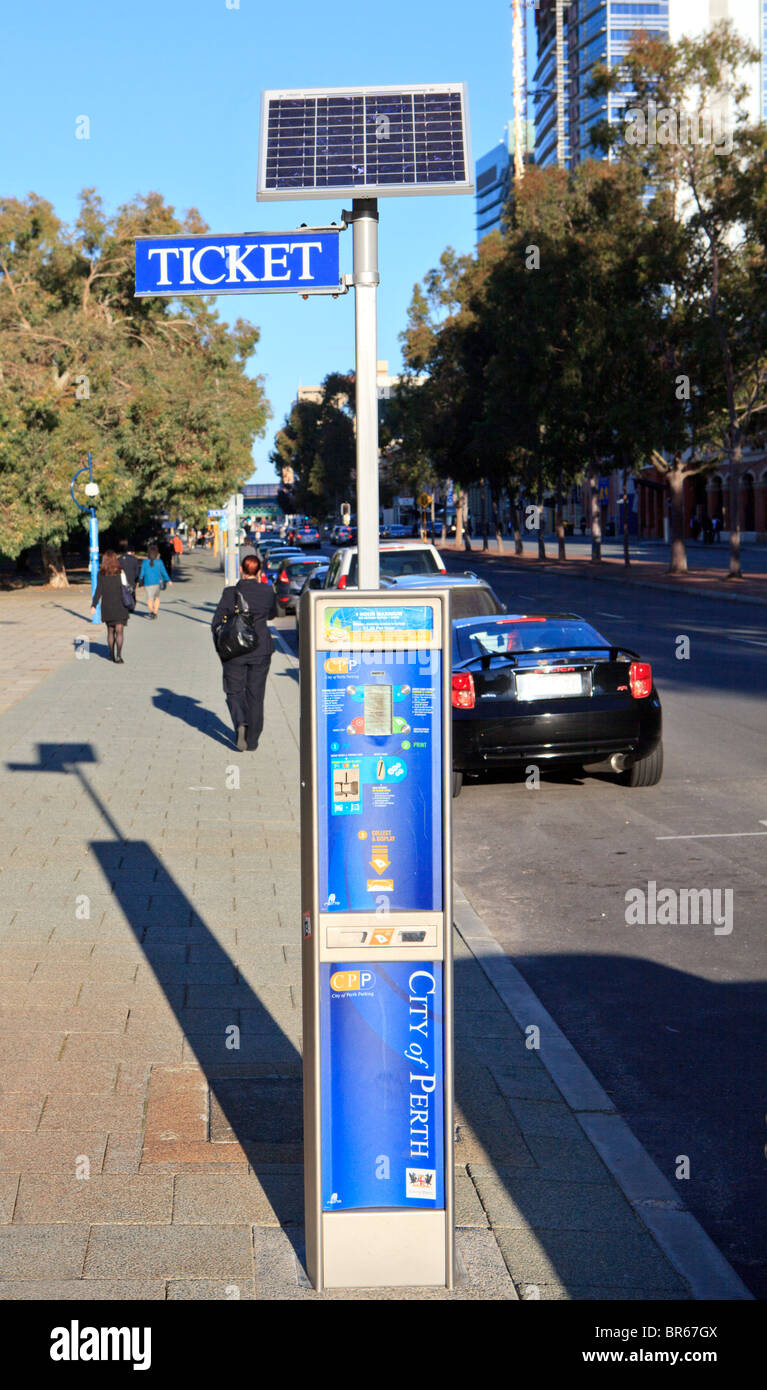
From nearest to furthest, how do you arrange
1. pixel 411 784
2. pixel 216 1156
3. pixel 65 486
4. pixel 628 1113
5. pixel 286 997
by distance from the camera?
pixel 411 784 < pixel 216 1156 < pixel 628 1113 < pixel 286 997 < pixel 65 486

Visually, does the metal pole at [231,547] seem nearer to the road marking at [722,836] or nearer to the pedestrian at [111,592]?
the pedestrian at [111,592]

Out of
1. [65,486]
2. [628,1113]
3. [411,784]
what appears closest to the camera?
[411,784]

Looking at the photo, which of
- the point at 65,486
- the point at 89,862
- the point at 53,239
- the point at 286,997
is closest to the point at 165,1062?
the point at 286,997

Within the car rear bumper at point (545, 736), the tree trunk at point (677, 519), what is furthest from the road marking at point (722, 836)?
the tree trunk at point (677, 519)

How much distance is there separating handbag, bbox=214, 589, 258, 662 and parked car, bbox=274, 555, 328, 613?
22058 millimetres

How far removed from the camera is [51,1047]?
18.0 feet

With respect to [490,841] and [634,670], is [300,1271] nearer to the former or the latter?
[490,841]

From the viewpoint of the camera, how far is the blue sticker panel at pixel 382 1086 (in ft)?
12.1

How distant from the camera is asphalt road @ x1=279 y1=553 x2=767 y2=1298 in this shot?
16.0 ft

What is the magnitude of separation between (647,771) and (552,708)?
107 centimetres

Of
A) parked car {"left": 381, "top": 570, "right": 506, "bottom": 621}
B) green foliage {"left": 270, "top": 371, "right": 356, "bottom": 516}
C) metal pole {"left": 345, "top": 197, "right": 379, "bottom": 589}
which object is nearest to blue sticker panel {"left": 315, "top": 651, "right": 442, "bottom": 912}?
metal pole {"left": 345, "top": 197, "right": 379, "bottom": 589}

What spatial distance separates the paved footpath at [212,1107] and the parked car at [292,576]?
26.1 metres

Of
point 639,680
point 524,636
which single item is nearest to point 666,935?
point 639,680

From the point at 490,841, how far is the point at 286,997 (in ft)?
12.9
